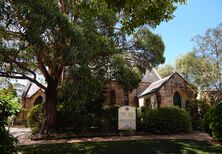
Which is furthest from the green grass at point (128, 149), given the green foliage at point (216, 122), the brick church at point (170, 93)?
the brick church at point (170, 93)

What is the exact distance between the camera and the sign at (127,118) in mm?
17500

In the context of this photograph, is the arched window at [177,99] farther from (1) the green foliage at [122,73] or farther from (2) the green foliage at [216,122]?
(2) the green foliage at [216,122]

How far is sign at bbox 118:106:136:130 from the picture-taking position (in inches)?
689

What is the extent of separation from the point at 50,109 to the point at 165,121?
973cm

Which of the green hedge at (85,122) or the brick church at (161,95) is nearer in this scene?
the green hedge at (85,122)

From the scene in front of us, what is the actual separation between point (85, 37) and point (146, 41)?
785cm

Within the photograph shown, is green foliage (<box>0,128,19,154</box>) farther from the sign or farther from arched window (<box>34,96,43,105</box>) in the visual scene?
arched window (<box>34,96,43,105</box>)

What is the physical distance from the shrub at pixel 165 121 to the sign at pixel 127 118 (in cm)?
140

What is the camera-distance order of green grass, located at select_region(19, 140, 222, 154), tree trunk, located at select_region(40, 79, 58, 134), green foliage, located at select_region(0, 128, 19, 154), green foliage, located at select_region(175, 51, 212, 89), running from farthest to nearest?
1. green foliage, located at select_region(175, 51, 212, 89)
2. tree trunk, located at select_region(40, 79, 58, 134)
3. green grass, located at select_region(19, 140, 222, 154)
4. green foliage, located at select_region(0, 128, 19, 154)

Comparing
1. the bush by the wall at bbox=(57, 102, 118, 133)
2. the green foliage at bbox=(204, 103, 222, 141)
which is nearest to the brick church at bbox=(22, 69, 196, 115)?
the bush by the wall at bbox=(57, 102, 118, 133)

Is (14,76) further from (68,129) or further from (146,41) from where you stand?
(146,41)

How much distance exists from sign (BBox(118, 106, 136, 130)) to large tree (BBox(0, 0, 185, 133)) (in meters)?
3.34

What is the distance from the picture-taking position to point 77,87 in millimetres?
14102

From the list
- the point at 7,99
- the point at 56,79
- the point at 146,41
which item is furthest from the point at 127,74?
the point at 7,99
